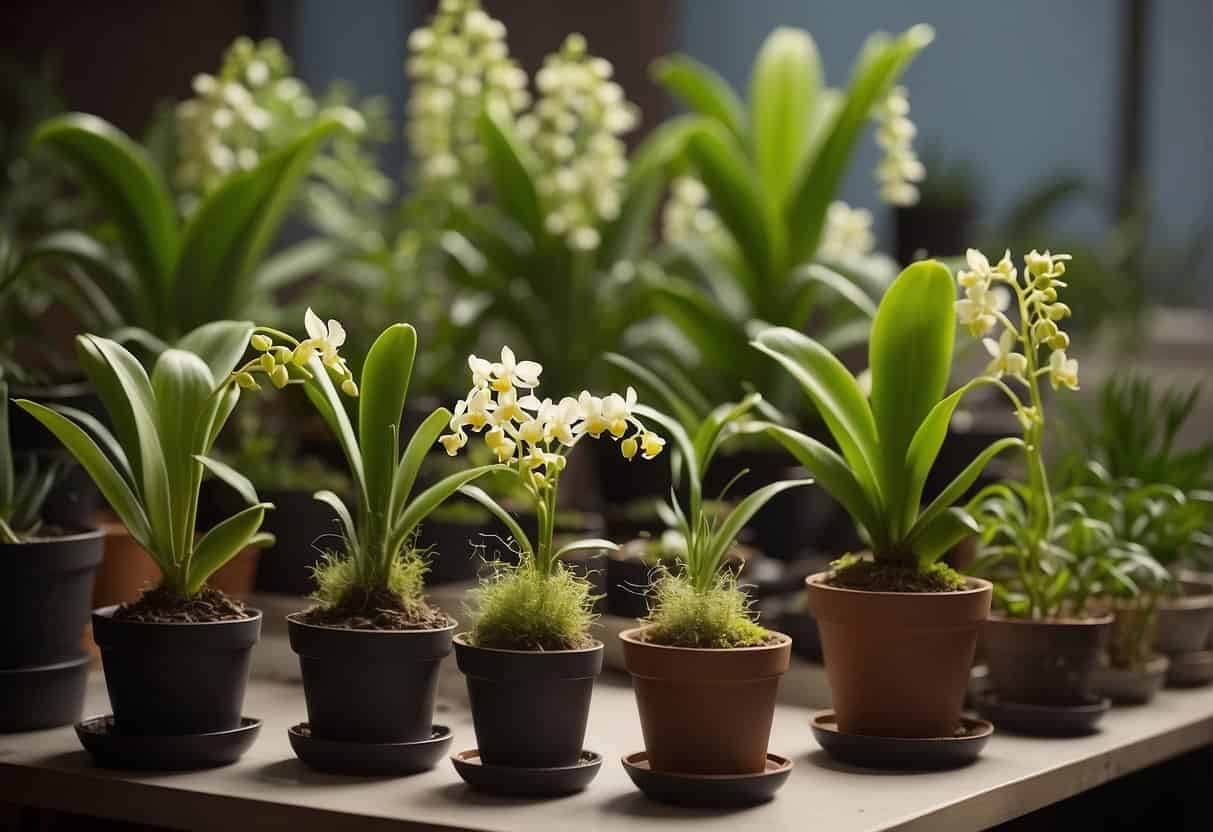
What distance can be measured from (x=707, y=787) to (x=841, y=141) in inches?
54.4

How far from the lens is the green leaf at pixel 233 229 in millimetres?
2307

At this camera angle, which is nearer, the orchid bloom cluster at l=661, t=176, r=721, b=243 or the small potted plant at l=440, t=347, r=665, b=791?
the small potted plant at l=440, t=347, r=665, b=791

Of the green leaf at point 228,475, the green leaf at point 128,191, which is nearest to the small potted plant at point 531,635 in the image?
the green leaf at point 228,475

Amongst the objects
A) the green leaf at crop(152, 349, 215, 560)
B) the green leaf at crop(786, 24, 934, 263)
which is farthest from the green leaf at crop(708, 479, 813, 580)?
the green leaf at crop(786, 24, 934, 263)

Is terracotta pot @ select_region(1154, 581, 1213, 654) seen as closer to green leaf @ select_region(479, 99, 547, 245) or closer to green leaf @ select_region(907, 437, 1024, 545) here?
green leaf @ select_region(907, 437, 1024, 545)

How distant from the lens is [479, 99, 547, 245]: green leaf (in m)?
2.65

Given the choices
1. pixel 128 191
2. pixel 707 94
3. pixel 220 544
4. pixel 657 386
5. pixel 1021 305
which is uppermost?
pixel 707 94

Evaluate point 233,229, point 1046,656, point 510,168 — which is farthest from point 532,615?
point 510,168

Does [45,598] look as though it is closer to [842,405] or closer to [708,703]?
[708,703]

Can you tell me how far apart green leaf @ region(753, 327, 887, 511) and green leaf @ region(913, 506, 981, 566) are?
60 mm

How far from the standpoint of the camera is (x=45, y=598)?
1764mm

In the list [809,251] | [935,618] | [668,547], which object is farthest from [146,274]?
[935,618]

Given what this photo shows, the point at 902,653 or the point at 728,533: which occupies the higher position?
the point at 728,533

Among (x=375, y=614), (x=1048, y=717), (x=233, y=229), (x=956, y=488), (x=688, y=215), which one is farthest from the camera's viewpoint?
(x=688, y=215)
